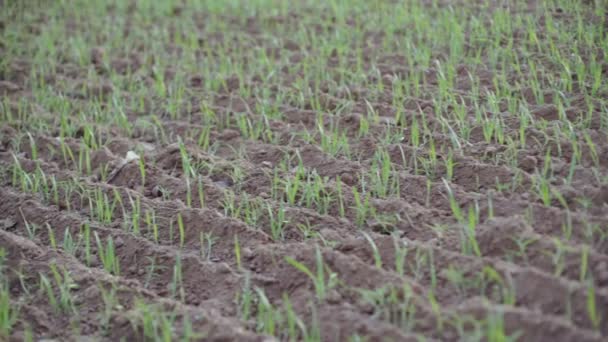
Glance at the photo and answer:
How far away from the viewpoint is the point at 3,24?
549 centimetres

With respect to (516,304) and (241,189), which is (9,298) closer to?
(241,189)

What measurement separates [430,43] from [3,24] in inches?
141

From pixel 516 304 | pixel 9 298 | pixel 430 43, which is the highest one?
pixel 430 43

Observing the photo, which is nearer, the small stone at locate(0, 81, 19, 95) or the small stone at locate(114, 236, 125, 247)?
the small stone at locate(114, 236, 125, 247)

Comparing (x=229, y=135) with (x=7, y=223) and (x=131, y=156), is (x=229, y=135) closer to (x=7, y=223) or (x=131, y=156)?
(x=131, y=156)

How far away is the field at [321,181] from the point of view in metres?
2.13

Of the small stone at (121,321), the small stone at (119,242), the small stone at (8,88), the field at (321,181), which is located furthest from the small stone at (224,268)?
the small stone at (8,88)

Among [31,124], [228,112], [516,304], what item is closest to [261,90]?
[228,112]

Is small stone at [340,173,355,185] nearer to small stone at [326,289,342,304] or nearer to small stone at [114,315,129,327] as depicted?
small stone at [326,289,342,304]

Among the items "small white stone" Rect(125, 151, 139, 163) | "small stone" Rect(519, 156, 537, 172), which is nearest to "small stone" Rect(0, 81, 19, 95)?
"small white stone" Rect(125, 151, 139, 163)

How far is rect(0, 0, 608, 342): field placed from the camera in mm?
2129

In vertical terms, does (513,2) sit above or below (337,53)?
above

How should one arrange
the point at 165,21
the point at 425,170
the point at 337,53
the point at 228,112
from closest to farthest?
the point at 425,170 < the point at 228,112 < the point at 337,53 < the point at 165,21

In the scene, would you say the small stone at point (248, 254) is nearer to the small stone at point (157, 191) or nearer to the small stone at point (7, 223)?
the small stone at point (157, 191)
